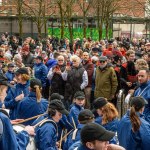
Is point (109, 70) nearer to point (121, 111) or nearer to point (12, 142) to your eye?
point (121, 111)

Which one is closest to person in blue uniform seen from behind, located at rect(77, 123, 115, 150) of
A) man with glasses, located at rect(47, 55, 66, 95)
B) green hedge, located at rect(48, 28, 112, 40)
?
man with glasses, located at rect(47, 55, 66, 95)

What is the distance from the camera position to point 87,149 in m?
4.46

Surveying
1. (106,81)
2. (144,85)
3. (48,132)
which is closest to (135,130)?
(48,132)

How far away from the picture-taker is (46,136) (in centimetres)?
637

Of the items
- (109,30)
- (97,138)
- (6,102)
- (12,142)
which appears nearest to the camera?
(97,138)

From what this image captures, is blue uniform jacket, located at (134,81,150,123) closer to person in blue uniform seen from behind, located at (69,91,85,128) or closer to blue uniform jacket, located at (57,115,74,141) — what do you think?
person in blue uniform seen from behind, located at (69,91,85,128)

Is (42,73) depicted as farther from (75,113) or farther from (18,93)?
(75,113)

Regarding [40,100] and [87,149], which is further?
[40,100]

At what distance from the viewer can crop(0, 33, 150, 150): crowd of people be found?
5126 millimetres

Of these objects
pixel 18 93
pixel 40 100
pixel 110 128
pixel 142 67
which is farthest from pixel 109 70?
pixel 110 128

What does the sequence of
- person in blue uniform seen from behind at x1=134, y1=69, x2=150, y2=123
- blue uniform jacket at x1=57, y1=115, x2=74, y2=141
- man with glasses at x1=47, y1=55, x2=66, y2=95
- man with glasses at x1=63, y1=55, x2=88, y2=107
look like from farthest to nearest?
1. man with glasses at x1=47, y1=55, x2=66, y2=95
2. man with glasses at x1=63, y1=55, x2=88, y2=107
3. person in blue uniform seen from behind at x1=134, y1=69, x2=150, y2=123
4. blue uniform jacket at x1=57, y1=115, x2=74, y2=141

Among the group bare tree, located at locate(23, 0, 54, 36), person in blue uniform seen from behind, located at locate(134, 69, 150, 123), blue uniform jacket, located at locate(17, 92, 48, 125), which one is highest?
bare tree, located at locate(23, 0, 54, 36)

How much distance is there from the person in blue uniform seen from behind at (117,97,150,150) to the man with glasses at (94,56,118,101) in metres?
5.17

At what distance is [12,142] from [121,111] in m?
7.68
